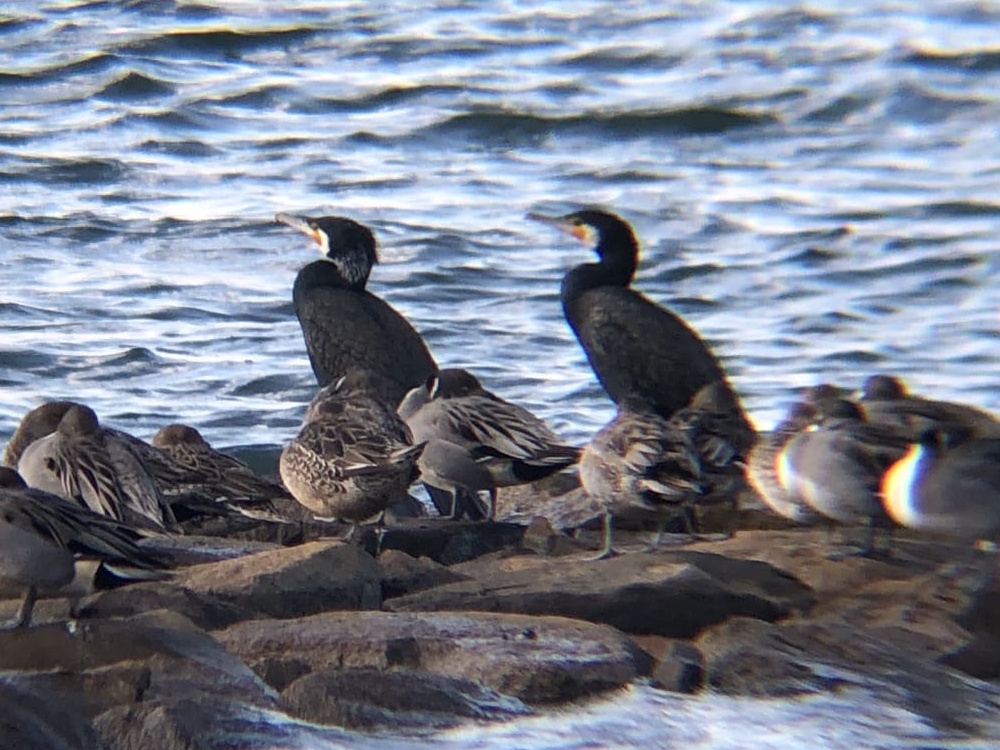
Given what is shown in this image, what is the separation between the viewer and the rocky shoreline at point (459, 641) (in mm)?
5395

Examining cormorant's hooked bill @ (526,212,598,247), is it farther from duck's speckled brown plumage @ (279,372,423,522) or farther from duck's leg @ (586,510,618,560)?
duck's leg @ (586,510,618,560)

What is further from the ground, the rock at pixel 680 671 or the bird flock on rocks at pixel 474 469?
the bird flock on rocks at pixel 474 469

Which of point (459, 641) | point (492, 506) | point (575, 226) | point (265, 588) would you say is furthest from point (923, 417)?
point (575, 226)

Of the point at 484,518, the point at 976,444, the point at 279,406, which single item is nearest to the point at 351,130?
the point at 279,406

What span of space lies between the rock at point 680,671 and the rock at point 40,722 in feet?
5.42

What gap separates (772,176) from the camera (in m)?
21.6

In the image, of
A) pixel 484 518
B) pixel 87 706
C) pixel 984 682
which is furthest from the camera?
pixel 484 518

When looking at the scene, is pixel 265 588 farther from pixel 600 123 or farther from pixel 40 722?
pixel 600 123

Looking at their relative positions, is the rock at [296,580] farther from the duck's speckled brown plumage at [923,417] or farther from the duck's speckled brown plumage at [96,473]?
the duck's speckled brown plumage at [923,417]

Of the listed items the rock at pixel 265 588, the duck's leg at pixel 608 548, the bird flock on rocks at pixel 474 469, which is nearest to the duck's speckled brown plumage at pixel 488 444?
the bird flock on rocks at pixel 474 469

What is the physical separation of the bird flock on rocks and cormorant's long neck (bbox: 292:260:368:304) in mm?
2982

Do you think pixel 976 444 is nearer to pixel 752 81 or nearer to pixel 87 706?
pixel 87 706

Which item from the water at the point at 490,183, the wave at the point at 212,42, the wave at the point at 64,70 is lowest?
the water at the point at 490,183

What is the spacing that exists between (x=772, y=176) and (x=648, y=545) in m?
14.1
